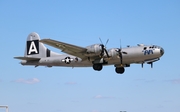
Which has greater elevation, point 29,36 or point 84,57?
point 29,36

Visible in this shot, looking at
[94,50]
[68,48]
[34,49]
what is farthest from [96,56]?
[34,49]

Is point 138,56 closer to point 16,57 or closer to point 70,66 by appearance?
point 70,66

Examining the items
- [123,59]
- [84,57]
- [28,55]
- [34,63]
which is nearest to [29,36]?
[28,55]

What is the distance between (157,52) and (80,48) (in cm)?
818

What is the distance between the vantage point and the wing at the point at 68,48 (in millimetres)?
40938

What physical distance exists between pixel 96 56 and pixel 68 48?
132 inches

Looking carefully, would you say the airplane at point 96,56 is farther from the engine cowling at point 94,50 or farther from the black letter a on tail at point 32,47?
the black letter a on tail at point 32,47

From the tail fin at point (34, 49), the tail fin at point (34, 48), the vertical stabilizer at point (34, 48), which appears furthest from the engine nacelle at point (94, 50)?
the tail fin at point (34, 48)

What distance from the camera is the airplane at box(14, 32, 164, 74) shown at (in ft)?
136

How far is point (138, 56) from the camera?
136 feet

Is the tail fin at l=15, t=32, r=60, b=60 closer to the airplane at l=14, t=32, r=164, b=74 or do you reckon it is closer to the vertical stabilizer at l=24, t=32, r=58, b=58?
the vertical stabilizer at l=24, t=32, r=58, b=58

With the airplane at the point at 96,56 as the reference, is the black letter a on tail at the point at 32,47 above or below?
above

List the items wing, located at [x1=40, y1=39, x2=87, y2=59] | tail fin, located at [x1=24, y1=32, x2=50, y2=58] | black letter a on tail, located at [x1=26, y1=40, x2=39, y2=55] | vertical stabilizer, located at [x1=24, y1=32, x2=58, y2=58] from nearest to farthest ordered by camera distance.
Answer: wing, located at [x1=40, y1=39, x2=87, y2=59] < vertical stabilizer, located at [x1=24, y1=32, x2=58, y2=58] < tail fin, located at [x1=24, y1=32, x2=50, y2=58] < black letter a on tail, located at [x1=26, y1=40, x2=39, y2=55]

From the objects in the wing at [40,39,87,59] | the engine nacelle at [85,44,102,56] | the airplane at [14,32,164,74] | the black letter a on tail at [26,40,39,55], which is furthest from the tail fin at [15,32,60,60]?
the engine nacelle at [85,44,102,56]
